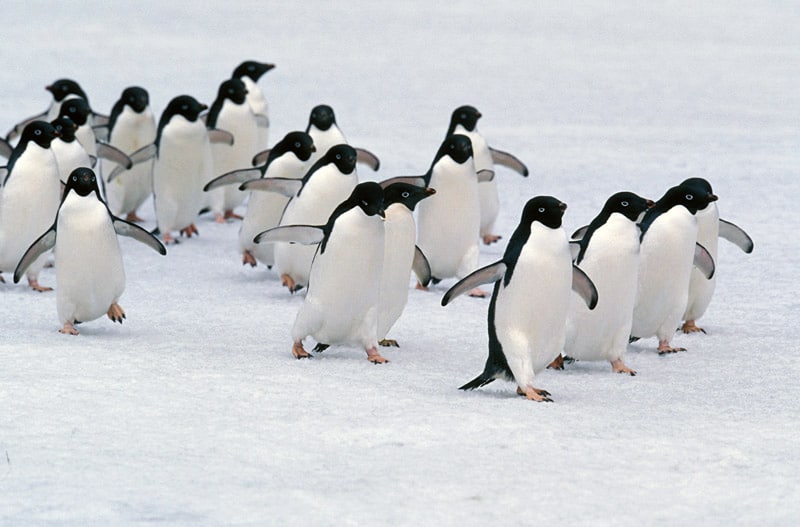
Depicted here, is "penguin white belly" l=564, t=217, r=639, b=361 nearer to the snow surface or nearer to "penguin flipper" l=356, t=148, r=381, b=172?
the snow surface

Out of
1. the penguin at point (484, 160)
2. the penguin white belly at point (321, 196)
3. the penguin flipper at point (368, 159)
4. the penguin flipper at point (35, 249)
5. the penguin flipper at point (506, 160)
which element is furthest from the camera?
the penguin flipper at point (506, 160)

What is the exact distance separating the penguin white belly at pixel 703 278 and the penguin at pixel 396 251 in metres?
1.10

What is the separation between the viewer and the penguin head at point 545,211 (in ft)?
13.2

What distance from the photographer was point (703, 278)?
5188 millimetres

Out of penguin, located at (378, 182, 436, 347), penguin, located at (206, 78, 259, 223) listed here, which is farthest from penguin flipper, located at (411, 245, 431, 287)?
penguin, located at (206, 78, 259, 223)

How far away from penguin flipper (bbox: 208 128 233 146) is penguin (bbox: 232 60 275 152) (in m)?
0.38

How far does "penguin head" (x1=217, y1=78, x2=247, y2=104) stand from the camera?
8031mm

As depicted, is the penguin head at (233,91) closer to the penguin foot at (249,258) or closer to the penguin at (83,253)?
the penguin foot at (249,258)

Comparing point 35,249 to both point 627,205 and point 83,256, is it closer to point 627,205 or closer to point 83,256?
point 83,256

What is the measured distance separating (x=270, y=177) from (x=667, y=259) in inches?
82.4

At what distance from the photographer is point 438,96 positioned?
510 inches

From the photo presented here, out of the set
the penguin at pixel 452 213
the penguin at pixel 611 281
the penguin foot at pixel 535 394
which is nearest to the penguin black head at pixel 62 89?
the penguin at pixel 452 213

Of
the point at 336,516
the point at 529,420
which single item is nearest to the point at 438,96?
the point at 529,420

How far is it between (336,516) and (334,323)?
70.6 inches
